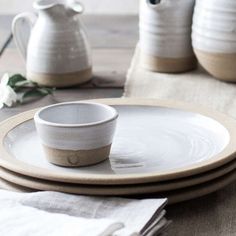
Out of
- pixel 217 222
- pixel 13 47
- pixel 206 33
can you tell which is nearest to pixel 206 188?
pixel 217 222

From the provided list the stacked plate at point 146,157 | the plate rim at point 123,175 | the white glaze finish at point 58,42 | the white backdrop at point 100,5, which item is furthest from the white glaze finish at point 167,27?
the white backdrop at point 100,5

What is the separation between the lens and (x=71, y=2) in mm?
1236

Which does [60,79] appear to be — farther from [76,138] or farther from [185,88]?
[76,138]

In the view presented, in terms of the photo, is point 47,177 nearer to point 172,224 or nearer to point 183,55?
point 172,224

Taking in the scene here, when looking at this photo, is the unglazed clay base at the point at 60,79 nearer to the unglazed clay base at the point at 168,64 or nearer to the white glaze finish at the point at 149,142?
the unglazed clay base at the point at 168,64

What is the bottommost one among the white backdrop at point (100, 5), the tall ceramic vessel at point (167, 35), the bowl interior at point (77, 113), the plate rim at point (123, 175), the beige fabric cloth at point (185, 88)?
the white backdrop at point (100, 5)

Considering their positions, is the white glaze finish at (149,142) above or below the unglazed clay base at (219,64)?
above

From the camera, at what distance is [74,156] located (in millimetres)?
798

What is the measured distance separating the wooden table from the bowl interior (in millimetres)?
140

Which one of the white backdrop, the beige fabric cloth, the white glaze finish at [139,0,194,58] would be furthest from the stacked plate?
the white backdrop

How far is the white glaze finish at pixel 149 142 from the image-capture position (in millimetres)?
819

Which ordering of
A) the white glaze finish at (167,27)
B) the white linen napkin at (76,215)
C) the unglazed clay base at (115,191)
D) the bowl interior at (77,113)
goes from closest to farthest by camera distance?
the white linen napkin at (76,215), the unglazed clay base at (115,191), the bowl interior at (77,113), the white glaze finish at (167,27)

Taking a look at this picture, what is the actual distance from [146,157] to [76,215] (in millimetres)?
161

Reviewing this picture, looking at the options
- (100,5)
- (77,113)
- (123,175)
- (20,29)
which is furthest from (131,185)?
(100,5)
